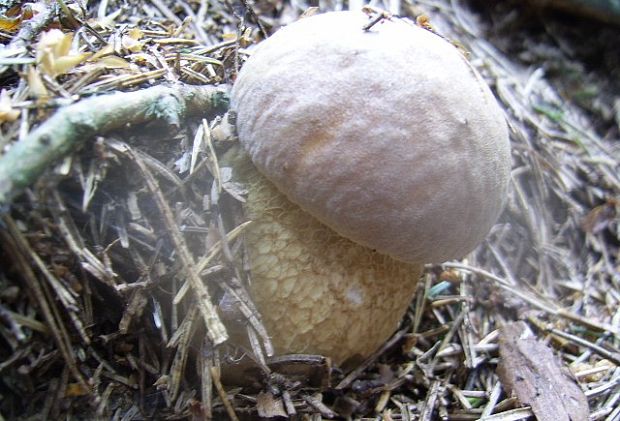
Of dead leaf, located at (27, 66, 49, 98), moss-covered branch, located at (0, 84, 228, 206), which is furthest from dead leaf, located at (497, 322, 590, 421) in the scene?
dead leaf, located at (27, 66, 49, 98)

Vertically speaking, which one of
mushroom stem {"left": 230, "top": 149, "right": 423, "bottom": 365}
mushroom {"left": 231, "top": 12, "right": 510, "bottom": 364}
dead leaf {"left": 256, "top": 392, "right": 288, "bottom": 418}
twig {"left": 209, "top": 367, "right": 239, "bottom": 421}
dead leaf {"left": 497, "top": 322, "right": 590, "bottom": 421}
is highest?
mushroom {"left": 231, "top": 12, "right": 510, "bottom": 364}

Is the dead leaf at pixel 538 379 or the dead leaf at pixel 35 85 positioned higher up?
the dead leaf at pixel 35 85

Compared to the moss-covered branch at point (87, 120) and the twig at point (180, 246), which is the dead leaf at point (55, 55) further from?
the twig at point (180, 246)

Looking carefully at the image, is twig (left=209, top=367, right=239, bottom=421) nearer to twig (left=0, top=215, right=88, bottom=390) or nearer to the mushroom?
the mushroom

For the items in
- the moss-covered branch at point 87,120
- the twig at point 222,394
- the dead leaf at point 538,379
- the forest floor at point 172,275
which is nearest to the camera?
the moss-covered branch at point 87,120

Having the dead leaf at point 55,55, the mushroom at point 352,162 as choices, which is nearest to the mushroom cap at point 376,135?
the mushroom at point 352,162

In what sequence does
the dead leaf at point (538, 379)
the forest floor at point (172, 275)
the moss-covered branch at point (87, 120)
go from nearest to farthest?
the moss-covered branch at point (87, 120), the forest floor at point (172, 275), the dead leaf at point (538, 379)
